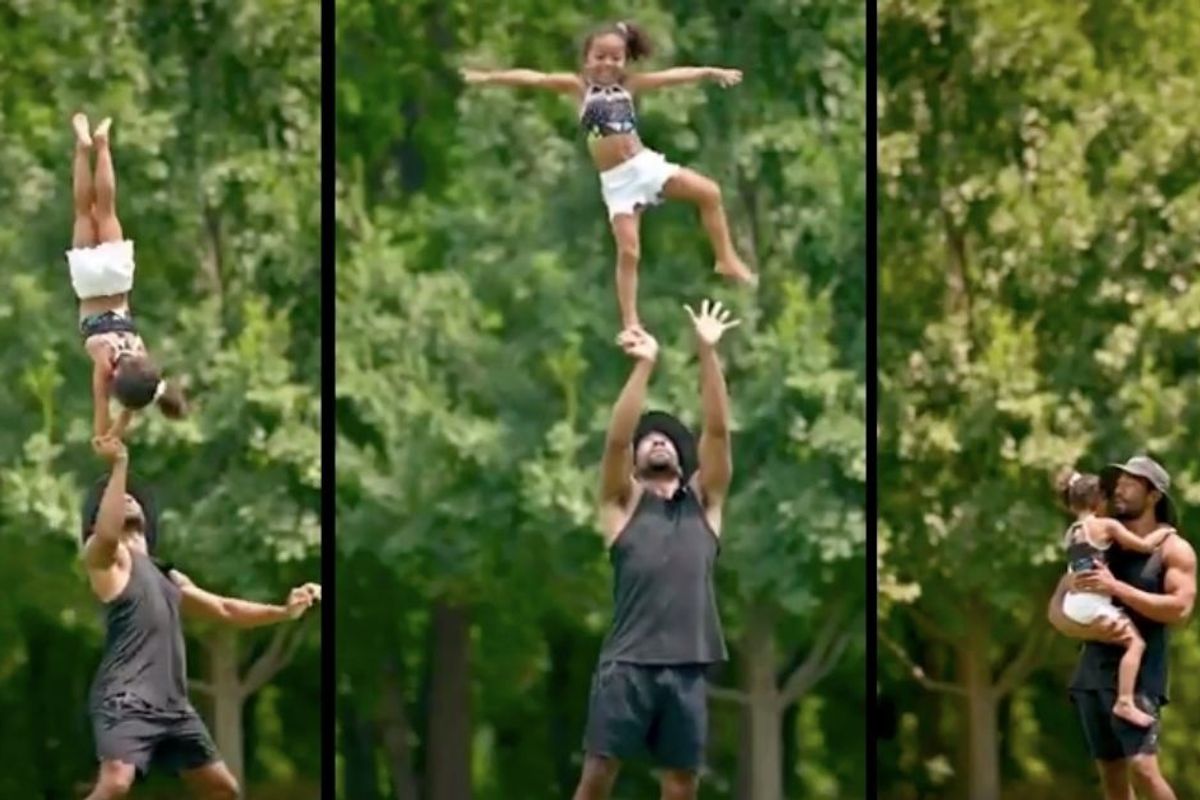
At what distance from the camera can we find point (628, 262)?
6.98 meters

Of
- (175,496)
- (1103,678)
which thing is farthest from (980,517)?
(175,496)

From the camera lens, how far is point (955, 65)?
7.16 meters

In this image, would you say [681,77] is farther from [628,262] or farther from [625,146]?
[628,262]

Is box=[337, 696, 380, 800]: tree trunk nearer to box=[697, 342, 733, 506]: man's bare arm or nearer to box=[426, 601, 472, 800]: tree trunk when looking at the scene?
box=[426, 601, 472, 800]: tree trunk

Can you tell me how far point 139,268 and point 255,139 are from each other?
16.9 inches

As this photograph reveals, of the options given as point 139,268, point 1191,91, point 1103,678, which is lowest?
point 1103,678

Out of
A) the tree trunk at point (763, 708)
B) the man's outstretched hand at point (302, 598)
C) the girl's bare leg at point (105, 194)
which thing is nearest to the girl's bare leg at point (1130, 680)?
A: the tree trunk at point (763, 708)

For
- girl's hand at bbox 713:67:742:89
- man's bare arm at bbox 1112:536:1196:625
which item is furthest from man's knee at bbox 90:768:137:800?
man's bare arm at bbox 1112:536:1196:625

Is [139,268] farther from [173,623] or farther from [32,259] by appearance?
[173,623]

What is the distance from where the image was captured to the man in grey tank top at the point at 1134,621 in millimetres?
6898

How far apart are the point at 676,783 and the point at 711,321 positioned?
113 centimetres

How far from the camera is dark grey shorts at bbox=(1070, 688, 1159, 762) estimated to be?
6914 millimetres

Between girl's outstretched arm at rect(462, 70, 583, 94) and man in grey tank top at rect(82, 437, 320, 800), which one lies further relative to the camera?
girl's outstretched arm at rect(462, 70, 583, 94)

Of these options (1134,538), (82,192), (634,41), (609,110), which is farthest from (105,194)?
(1134,538)
